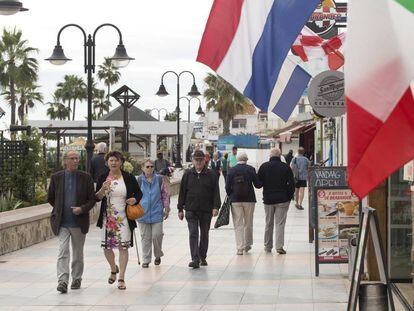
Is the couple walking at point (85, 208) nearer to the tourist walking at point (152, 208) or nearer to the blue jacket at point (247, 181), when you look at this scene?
the tourist walking at point (152, 208)

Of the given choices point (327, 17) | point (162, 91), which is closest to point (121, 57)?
point (327, 17)

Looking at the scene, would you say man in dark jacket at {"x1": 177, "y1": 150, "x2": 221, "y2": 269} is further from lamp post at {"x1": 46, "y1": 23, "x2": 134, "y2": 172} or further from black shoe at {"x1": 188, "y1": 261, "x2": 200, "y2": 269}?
lamp post at {"x1": 46, "y1": 23, "x2": 134, "y2": 172}

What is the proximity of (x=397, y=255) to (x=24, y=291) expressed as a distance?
14.9ft

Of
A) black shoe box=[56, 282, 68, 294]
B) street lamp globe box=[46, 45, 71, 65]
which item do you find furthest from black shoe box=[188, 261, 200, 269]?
street lamp globe box=[46, 45, 71, 65]

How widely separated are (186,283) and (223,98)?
2775 inches

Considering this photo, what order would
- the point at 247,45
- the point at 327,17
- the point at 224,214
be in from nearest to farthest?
the point at 247,45, the point at 224,214, the point at 327,17

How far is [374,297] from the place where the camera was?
6785 mm

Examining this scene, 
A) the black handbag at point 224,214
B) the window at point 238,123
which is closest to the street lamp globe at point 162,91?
the black handbag at point 224,214

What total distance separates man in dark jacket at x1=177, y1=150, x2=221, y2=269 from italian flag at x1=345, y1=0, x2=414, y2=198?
32.5ft

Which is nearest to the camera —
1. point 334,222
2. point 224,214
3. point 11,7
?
point 334,222

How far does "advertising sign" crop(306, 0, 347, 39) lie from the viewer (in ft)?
61.4

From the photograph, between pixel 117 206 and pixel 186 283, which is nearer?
pixel 117 206

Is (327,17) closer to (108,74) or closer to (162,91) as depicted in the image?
(162,91)

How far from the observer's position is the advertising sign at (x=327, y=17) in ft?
61.4
